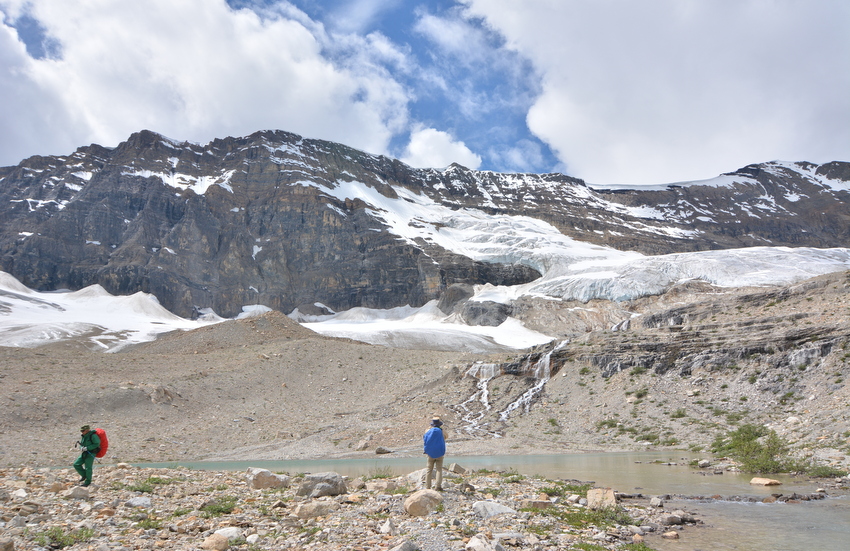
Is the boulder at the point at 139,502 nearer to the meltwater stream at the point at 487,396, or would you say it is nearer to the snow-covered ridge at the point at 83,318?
the meltwater stream at the point at 487,396

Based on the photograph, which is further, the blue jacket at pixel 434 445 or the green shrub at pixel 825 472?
the green shrub at pixel 825 472

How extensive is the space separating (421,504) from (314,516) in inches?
66.7

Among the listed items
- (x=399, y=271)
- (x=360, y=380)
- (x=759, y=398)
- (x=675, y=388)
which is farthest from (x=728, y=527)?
(x=399, y=271)

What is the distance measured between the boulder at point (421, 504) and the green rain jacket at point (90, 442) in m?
6.88

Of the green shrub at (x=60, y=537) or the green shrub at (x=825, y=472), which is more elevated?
the green shrub at (x=60, y=537)

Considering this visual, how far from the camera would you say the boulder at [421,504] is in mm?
8422

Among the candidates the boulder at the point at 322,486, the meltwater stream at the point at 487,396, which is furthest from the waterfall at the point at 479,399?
the boulder at the point at 322,486

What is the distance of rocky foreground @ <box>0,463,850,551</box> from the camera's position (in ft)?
21.9

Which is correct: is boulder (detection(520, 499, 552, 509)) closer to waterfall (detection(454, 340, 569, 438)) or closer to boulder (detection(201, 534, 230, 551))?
boulder (detection(201, 534, 230, 551))

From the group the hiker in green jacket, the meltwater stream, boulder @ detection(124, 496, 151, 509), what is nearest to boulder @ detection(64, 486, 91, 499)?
boulder @ detection(124, 496, 151, 509)

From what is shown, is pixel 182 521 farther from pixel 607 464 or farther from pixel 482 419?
pixel 482 419

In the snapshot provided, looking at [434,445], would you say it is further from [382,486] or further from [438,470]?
[382,486]

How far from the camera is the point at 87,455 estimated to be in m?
10.5

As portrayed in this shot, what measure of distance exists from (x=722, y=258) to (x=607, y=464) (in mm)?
99059
